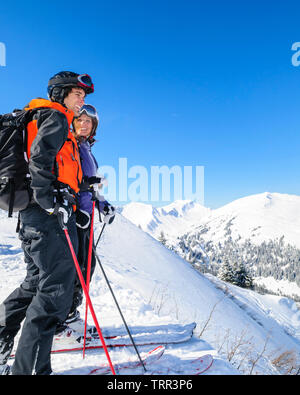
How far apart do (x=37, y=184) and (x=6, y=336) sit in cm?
164

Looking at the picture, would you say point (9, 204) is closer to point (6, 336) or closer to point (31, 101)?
point (31, 101)

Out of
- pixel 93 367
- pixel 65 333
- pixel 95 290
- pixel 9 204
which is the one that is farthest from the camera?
pixel 95 290

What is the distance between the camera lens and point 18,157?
2.18 m

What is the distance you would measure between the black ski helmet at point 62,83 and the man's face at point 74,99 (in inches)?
1.7

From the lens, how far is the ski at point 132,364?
2.47 meters

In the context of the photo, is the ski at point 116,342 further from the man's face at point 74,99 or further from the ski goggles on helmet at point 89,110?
the ski goggles on helmet at point 89,110

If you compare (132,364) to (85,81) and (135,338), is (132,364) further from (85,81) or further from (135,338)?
(85,81)

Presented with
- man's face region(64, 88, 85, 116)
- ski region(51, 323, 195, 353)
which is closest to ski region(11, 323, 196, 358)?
ski region(51, 323, 195, 353)

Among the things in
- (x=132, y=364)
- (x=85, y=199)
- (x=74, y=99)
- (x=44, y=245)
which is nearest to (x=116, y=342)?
(x=132, y=364)

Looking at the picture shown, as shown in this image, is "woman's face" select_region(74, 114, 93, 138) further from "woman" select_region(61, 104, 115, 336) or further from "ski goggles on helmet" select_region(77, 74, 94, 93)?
"ski goggles on helmet" select_region(77, 74, 94, 93)

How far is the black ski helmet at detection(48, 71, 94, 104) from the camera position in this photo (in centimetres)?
263

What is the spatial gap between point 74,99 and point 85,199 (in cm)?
137
